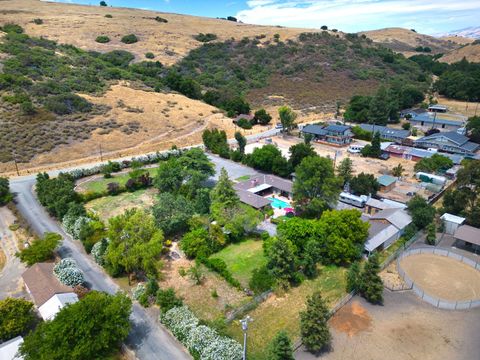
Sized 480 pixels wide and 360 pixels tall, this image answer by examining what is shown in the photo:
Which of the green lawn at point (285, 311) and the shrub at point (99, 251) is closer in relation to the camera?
the green lawn at point (285, 311)

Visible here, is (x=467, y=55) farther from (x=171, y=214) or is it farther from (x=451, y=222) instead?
(x=171, y=214)

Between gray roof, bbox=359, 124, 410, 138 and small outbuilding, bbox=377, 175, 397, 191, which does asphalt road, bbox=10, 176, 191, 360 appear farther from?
gray roof, bbox=359, 124, 410, 138

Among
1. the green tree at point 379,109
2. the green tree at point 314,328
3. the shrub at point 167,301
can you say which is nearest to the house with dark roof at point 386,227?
the green tree at point 314,328

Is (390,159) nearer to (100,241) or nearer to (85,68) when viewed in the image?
(100,241)

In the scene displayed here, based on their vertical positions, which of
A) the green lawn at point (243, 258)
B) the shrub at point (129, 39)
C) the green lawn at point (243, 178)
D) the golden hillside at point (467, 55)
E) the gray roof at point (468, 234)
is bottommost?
the green lawn at point (243, 258)

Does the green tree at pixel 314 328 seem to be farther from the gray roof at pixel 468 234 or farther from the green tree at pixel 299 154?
the green tree at pixel 299 154

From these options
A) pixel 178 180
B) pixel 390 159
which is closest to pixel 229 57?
pixel 390 159

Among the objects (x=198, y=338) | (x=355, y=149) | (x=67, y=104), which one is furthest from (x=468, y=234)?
(x=67, y=104)
